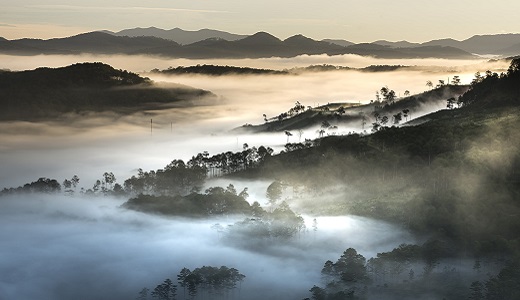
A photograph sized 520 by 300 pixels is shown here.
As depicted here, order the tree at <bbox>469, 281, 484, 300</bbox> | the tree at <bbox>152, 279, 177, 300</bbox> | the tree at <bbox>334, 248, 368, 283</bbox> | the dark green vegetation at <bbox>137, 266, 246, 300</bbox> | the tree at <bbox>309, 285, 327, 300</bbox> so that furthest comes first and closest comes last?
the dark green vegetation at <bbox>137, 266, 246, 300</bbox>, the tree at <bbox>152, 279, 177, 300</bbox>, the tree at <bbox>334, 248, 368, 283</bbox>, the tree at <bbox>309, 285, 327, 300</bbox>, the tree at <bbox>469, 281, 484, 300</bbox>

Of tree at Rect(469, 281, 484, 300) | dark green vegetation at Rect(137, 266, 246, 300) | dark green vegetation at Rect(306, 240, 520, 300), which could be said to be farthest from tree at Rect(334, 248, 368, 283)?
dark green vegetation at Rect(137, 266, 246, 300)

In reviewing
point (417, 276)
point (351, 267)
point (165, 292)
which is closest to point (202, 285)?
point (165, 292)

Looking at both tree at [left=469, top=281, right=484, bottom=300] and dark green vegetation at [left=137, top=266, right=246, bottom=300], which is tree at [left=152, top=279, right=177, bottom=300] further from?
tree at [left=469, top=281, right=484, bottom=300]

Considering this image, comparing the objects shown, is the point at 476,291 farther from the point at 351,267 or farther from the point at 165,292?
the point at 165,292

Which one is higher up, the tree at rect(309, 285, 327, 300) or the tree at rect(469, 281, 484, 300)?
the tree at rect(469, 281, 484, 300)

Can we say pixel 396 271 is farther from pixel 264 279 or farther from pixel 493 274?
pixel 264 279

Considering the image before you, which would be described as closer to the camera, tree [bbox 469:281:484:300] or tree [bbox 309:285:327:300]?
tree [bbox 469:281:484:300]

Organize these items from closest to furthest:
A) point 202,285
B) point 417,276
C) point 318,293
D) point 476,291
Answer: point 476,291 < point 318,293 < point 417,276 < point 202,285

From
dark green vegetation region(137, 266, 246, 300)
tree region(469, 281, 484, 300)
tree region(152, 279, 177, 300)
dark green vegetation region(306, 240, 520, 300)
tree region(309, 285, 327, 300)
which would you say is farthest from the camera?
dark green vegetation region(137, 266, 246, 300)
